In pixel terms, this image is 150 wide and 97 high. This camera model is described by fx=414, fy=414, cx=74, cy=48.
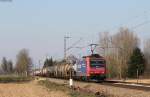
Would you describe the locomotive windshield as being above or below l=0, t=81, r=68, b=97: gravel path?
above

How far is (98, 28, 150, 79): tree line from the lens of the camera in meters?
93.5

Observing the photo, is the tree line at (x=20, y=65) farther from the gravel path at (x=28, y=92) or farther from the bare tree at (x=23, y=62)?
the gravel path at (x=28, y=92)

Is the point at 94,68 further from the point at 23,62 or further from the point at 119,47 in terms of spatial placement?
the point at 23,62

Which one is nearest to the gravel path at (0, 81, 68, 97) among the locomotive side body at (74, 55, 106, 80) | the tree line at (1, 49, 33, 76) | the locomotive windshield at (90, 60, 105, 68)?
the locomotive side body at (74, 55, 106, 80)

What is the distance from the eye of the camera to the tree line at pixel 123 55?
9350 centimetres

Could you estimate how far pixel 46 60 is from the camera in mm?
144000

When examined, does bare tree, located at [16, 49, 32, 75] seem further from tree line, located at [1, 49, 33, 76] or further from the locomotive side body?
the locomotive side body

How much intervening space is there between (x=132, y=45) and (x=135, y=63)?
48.7 ft

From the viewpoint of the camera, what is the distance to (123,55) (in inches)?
4038

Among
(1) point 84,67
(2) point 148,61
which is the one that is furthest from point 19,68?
(1) point 84,67

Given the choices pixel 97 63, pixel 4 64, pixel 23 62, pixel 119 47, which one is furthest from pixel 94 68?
pixel 4 64

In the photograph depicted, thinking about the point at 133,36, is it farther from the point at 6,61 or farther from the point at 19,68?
the point at 6,61

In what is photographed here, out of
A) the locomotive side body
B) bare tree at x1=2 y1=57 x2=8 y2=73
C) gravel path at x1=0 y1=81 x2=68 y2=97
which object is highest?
bare tree at x1=2 y1=57 x2=8 y2=73

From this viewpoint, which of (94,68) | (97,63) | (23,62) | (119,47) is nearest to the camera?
(94,68)
